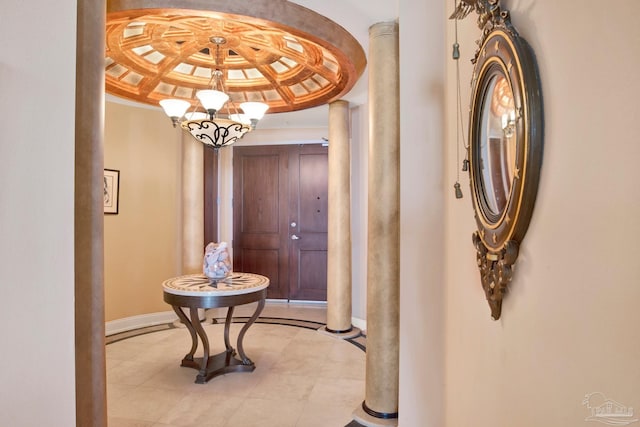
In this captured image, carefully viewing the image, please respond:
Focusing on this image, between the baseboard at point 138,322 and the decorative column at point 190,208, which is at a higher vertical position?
the decorative column at point 190,208

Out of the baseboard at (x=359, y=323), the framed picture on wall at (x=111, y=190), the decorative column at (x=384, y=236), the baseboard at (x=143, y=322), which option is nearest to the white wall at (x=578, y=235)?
the decorative column at (x=384, y=236)

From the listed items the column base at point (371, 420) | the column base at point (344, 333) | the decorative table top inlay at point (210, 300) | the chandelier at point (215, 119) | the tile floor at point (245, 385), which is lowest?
the column base at point (344, 333)

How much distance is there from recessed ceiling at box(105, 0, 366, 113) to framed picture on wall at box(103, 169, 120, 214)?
36.3 inches

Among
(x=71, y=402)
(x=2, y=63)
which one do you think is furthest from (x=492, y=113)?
(x=71, y=402)

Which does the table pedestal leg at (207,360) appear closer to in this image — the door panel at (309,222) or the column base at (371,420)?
the column base at (371,420)

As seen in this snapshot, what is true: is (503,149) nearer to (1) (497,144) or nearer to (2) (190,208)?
(1) (497,144)

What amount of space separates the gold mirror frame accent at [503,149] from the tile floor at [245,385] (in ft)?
6.23

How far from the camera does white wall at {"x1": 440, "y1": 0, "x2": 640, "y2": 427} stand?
570 mm

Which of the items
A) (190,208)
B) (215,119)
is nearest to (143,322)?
(190,208)

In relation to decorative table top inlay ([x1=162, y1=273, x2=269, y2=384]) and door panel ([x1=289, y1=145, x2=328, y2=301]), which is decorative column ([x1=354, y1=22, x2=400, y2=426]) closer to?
decorative table top inlay ([x1=162, y1=273, x2=269, y2=384])

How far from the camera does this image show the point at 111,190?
4.33 meters

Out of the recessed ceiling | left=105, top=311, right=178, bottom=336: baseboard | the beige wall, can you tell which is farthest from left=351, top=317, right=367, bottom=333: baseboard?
the recessed ceiling

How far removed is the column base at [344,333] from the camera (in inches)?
169

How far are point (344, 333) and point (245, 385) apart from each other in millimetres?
1637
